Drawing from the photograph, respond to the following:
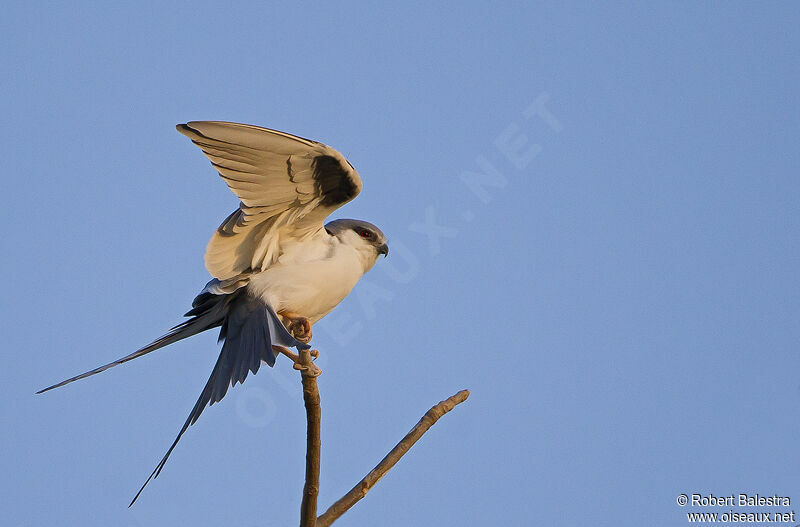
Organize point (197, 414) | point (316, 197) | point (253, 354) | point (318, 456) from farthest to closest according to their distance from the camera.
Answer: point (316, 197) → point (253, 354) → point (197, 414) → point (318, 456)

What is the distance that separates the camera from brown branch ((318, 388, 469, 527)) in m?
3.48

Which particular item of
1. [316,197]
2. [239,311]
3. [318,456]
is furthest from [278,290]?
[318,456]

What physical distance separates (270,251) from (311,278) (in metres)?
0.28

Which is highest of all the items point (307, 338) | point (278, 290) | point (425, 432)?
point (278, 290)

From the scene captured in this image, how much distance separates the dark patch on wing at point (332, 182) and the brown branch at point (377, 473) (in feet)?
4.25

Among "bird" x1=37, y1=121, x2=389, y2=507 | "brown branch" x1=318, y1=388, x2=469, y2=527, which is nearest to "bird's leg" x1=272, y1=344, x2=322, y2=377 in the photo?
"bird" x1=37, y1=121, x2=389, y2=507

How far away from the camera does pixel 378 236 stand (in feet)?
15.7

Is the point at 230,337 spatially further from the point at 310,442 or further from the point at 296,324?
the point at 310,442

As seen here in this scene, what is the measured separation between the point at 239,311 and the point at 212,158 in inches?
39.3

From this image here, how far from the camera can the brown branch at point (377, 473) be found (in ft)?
11.4

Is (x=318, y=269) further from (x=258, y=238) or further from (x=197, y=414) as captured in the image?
(x=197, y=414)

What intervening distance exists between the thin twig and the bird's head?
124 cm

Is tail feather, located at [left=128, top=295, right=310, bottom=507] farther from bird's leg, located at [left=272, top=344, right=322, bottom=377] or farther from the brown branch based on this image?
the brown branch

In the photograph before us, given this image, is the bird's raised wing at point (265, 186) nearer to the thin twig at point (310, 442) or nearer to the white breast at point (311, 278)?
the white breast at point (311, 278)
